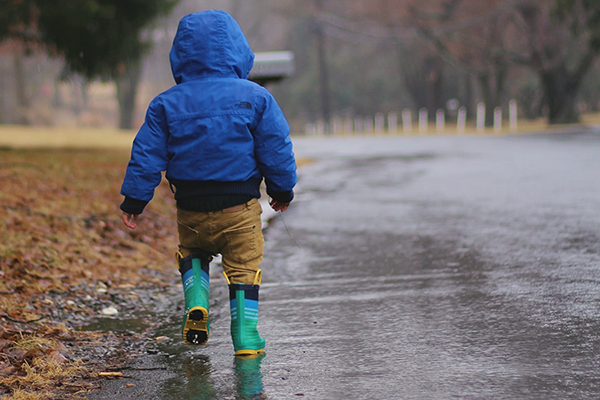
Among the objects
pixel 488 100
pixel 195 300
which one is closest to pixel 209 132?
pixel 195 300

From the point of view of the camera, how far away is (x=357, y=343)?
184 inches

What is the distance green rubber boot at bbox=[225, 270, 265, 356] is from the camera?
14.5ft

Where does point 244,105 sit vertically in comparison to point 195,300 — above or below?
above

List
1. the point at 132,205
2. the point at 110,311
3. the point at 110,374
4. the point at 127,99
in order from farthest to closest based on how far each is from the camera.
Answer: the point at 127,99, the point at 110,311, the point at 132,205, the point at 110,374

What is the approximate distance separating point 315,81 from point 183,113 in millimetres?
55584

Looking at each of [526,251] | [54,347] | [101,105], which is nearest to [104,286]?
[54,347]

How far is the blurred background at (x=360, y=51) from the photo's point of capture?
56.6ft

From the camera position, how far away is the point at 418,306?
549 centimetres

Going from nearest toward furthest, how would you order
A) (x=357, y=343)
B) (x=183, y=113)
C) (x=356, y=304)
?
(x=183, y=113) < (x=357, y=343) < (x=356, y=304)

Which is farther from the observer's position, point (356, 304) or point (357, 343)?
point (356, 304)

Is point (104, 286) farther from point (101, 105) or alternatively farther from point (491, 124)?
point (101, 105)

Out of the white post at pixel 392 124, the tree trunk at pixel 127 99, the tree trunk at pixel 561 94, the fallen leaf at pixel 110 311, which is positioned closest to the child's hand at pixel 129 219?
the fallen leaf at pixel 110 311

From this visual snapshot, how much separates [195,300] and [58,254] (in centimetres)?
323

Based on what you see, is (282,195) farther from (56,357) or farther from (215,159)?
(56,357)
